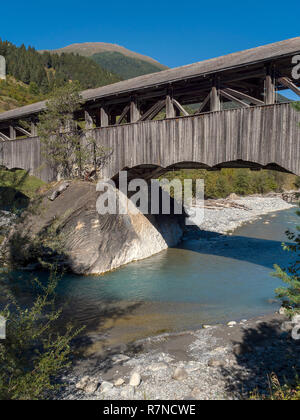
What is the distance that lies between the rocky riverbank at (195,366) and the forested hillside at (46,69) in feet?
211

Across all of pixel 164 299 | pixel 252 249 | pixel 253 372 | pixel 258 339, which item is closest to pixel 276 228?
pixel 252 249

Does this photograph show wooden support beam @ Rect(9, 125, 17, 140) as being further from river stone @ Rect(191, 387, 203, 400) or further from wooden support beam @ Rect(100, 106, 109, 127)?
river stone @ Rect(191, 387, 203, 400)

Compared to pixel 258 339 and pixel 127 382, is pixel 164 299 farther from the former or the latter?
pixel 127 382

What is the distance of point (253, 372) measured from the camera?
545 cm

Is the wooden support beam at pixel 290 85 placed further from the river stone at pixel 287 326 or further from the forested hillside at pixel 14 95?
the forested hillside at pixel 14 95

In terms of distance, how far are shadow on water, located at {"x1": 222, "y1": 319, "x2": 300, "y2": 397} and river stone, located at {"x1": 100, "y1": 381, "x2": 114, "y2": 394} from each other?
192cm

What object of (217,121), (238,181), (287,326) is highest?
(217,121)

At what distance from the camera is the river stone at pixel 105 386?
5008mm

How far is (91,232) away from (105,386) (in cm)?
763

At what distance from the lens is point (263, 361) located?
5.76m

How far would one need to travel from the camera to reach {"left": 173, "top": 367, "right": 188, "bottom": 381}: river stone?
5.33 meters

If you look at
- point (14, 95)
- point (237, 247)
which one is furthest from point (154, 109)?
point (14, 95)

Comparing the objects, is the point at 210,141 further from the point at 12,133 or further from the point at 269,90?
the point at 12,133
